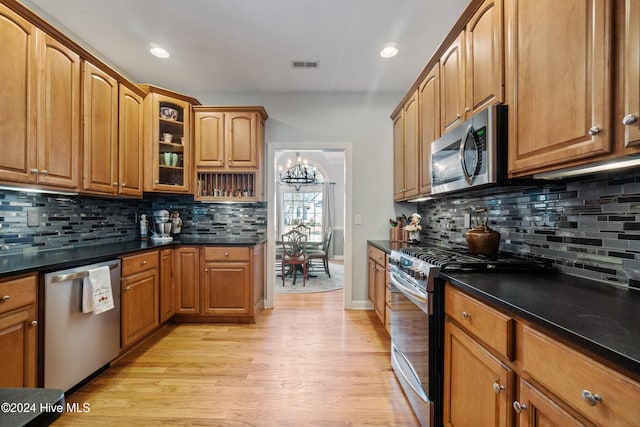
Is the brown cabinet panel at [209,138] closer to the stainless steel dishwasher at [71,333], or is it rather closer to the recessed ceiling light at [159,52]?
the recessed ceiling light at [159,52]

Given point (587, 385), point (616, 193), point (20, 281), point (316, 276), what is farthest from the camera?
point (316, 276)

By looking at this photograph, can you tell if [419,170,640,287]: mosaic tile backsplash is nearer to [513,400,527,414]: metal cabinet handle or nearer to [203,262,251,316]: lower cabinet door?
[513,400,527,414]: metal cabinet handle

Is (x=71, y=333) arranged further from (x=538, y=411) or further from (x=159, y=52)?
(x=159, y=52)

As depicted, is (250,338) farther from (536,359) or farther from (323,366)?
(536,359)

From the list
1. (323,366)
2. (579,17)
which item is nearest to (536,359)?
(579,17)

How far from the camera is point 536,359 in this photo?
86 centimetres

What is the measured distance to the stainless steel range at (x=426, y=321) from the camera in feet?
4.83

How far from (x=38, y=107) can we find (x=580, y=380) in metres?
2.90

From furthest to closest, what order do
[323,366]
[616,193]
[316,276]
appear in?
1. [316,276]
2. [323,366]
3. [616,193]

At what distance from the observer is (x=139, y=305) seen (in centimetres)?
244

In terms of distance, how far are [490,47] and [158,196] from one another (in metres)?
3.59

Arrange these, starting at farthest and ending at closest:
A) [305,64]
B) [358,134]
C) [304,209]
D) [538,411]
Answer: [304,209], [358,134], [305,64], [538,411]

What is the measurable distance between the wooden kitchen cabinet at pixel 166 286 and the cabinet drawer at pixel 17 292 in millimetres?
1269

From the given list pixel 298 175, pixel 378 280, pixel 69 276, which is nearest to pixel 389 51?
pixel 378 280
